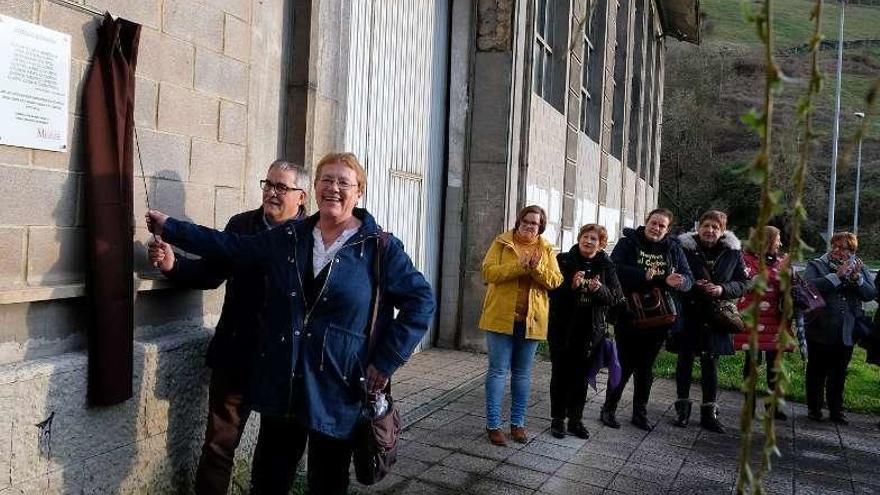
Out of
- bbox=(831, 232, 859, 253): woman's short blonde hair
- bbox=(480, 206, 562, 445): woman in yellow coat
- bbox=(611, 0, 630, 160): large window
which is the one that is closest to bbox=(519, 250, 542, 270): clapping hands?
bbox=(480, 206, 562, 445): woman in yellow coat

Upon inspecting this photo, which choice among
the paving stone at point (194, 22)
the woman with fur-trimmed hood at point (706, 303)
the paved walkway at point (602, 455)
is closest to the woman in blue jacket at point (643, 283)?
the woman with fur-trimmed hood at point (706, 303)

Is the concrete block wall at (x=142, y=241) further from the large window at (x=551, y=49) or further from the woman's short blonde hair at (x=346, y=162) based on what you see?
the large window at (x=551, y=49)

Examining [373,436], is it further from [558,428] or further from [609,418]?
[609,418]

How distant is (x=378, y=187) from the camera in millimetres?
7312

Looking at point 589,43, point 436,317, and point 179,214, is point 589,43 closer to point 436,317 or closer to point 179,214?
point 436,317

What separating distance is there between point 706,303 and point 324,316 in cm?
389

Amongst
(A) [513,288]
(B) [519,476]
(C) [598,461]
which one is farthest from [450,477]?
(A) [513,288]

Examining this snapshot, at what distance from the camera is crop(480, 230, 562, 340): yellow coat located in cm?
518

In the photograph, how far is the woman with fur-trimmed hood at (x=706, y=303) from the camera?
5918 mm

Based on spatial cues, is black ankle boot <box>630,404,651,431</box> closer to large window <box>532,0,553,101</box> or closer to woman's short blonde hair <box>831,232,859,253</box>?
woman's short blonde hair <box>831,232,859,253</box>

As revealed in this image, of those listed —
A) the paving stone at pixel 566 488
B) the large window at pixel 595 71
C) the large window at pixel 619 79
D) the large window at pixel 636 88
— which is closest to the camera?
the paving stone at pixel 566 488

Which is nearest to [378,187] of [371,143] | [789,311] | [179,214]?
[371,143]

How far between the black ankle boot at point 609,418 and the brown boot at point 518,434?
3.04 feet

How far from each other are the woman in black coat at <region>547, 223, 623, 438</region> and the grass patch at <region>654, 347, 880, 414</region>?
7.62ft
